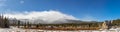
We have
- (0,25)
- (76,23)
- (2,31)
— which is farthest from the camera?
(76,23)

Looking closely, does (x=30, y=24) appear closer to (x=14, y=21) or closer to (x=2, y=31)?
(x=14, y=21)

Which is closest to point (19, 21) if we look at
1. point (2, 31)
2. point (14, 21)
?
point (14, 21)

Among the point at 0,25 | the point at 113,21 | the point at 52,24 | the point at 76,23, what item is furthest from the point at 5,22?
the point at 113,21

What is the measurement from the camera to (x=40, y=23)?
87.2ft

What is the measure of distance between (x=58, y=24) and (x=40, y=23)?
1951 mm

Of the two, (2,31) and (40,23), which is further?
(40,23)

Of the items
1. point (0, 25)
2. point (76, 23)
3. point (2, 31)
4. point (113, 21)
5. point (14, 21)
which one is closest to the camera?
point (2, 31)

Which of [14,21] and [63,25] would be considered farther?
[14,21]

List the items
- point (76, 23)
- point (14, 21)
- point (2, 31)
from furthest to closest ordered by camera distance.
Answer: point (14, 21) < point (76, 23) < point (2, 31)

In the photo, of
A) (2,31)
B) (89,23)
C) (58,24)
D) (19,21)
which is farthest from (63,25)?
(2,31)

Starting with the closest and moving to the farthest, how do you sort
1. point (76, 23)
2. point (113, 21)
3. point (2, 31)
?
point (2, 31)
point (113, 21)
point (76, 23)

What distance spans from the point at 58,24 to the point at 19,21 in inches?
168

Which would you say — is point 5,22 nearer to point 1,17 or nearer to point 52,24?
point 1,17

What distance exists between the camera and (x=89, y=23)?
24.6 meters
